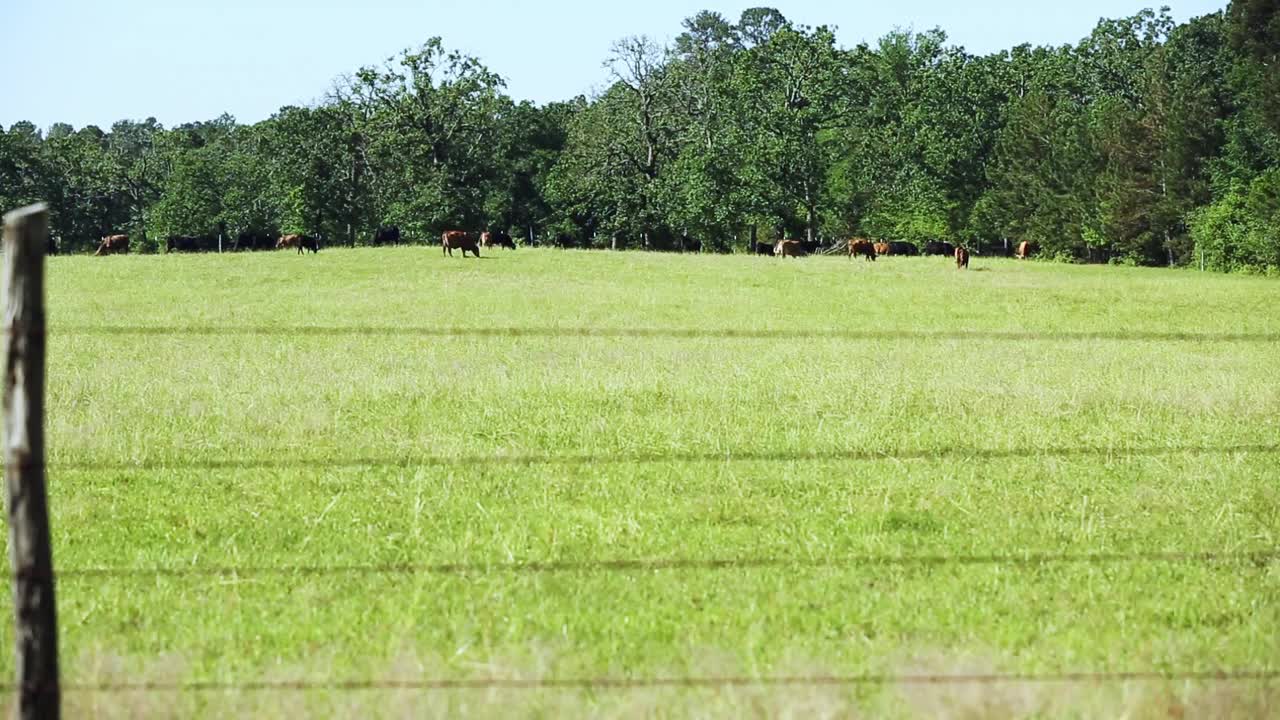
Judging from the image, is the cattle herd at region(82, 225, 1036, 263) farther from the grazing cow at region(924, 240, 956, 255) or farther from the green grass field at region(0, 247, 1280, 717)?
the green grass field at region(0, 247, 1280, 717)

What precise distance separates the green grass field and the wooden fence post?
1212 millimetres

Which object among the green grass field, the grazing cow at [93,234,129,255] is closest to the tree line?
the grazing cow at [93,234,129,255]

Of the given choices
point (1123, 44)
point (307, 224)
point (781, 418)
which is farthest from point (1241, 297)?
point (307, 224)

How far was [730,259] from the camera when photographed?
60875 mm

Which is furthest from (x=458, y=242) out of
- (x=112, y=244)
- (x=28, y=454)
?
(x=28, y=454)

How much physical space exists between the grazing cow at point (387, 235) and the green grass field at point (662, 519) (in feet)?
225

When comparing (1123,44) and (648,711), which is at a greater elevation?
(1123,44)

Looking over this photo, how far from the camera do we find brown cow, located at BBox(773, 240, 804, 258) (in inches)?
2729

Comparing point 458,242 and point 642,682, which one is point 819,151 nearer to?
point 458,242

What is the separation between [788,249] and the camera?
70188 mm

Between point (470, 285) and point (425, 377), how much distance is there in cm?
2492

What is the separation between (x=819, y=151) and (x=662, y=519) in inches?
3053

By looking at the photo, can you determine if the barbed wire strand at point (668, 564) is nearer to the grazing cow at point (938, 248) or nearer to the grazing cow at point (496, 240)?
the grazing cow at point (496, 240)

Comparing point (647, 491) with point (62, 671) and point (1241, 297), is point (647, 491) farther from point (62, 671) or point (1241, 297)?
point (1241, 297)
